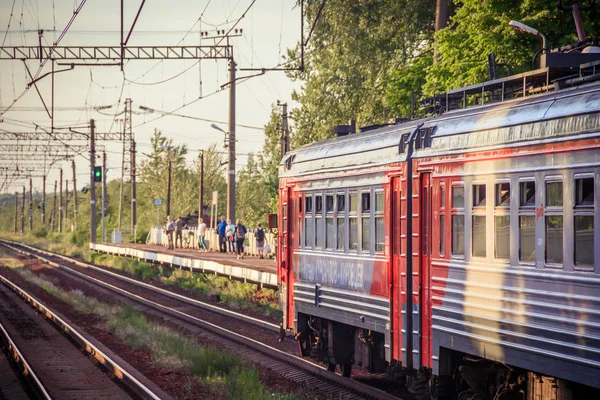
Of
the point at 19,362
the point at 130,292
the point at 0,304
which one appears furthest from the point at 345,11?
the point at 19,362

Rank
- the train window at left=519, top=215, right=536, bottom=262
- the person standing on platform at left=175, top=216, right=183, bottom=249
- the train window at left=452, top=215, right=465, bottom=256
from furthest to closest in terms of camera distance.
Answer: the person standing on platform at left=175, top=216, right=183, bottom=249 → the train window at left=452, top=215, right=465, bottom=256 → the train window at left=519, top=215, right=536, bottom=262

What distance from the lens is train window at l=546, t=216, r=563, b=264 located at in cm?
848

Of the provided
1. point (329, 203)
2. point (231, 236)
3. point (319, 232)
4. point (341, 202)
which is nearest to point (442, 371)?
point (341, 202)

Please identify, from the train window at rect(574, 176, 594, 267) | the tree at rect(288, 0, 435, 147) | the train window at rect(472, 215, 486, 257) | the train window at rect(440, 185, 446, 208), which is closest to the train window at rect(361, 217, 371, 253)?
the train window at rect(440, 185, 446, 208)

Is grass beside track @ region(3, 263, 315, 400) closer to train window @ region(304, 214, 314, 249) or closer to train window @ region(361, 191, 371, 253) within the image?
train window @ region(304, 214, 314, 249)

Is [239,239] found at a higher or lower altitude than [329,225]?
lower

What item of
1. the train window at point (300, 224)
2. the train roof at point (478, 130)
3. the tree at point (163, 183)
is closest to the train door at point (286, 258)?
the train window at point (300, 224)

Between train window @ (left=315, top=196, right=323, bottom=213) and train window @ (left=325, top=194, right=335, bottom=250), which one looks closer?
train window @ (left=325, top=194, right=335, bottom=250)

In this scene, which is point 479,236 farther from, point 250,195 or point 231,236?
point 250,195

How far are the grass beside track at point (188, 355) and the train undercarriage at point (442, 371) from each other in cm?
93

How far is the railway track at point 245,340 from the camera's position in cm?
1385

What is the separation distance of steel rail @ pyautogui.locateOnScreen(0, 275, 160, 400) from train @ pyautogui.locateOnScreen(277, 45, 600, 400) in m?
2.68

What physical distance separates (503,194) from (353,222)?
371 centimetres

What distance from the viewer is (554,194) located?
8625 millimetres
